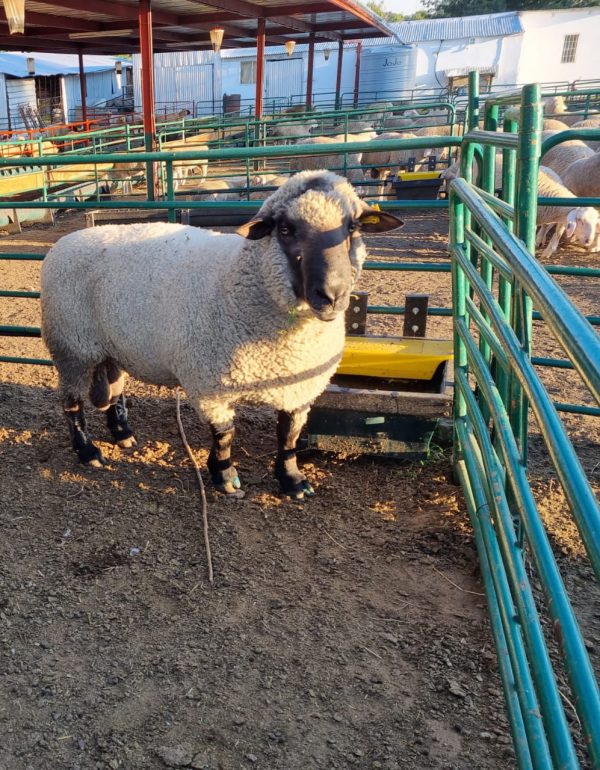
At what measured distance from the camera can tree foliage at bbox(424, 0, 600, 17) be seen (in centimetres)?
4238

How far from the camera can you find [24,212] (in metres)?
10.4

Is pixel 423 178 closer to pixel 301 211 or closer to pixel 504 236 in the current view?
pixel 301 211

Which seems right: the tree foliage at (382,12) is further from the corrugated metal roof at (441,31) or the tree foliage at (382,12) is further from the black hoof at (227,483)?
the black hoof at (227,483)

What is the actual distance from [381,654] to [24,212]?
401 inches

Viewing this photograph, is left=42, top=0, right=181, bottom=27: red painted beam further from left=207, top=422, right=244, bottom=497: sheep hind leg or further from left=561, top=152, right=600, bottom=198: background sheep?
left=207, top=422, right=244, bottom=497: sheep hind leg

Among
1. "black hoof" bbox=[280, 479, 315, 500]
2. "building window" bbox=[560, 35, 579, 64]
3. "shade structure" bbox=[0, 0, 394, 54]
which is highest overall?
"building window" bbox=[560, 35, 579, 64]

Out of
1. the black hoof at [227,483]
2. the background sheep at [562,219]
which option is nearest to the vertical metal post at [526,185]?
the black hoof at [227,483]

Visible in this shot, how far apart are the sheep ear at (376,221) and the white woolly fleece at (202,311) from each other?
0.08 meters

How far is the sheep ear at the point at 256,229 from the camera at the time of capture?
251 cm

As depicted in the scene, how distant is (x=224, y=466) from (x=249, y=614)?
893mm

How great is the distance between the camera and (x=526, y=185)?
1.86 meters

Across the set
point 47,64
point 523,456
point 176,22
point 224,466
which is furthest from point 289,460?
point 47,64

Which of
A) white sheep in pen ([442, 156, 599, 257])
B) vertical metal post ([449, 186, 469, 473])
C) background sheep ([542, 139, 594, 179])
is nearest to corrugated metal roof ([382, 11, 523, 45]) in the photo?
background sheep ([542, 139, 594, 179])

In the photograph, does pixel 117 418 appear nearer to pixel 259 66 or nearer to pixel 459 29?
pixel 259 66
